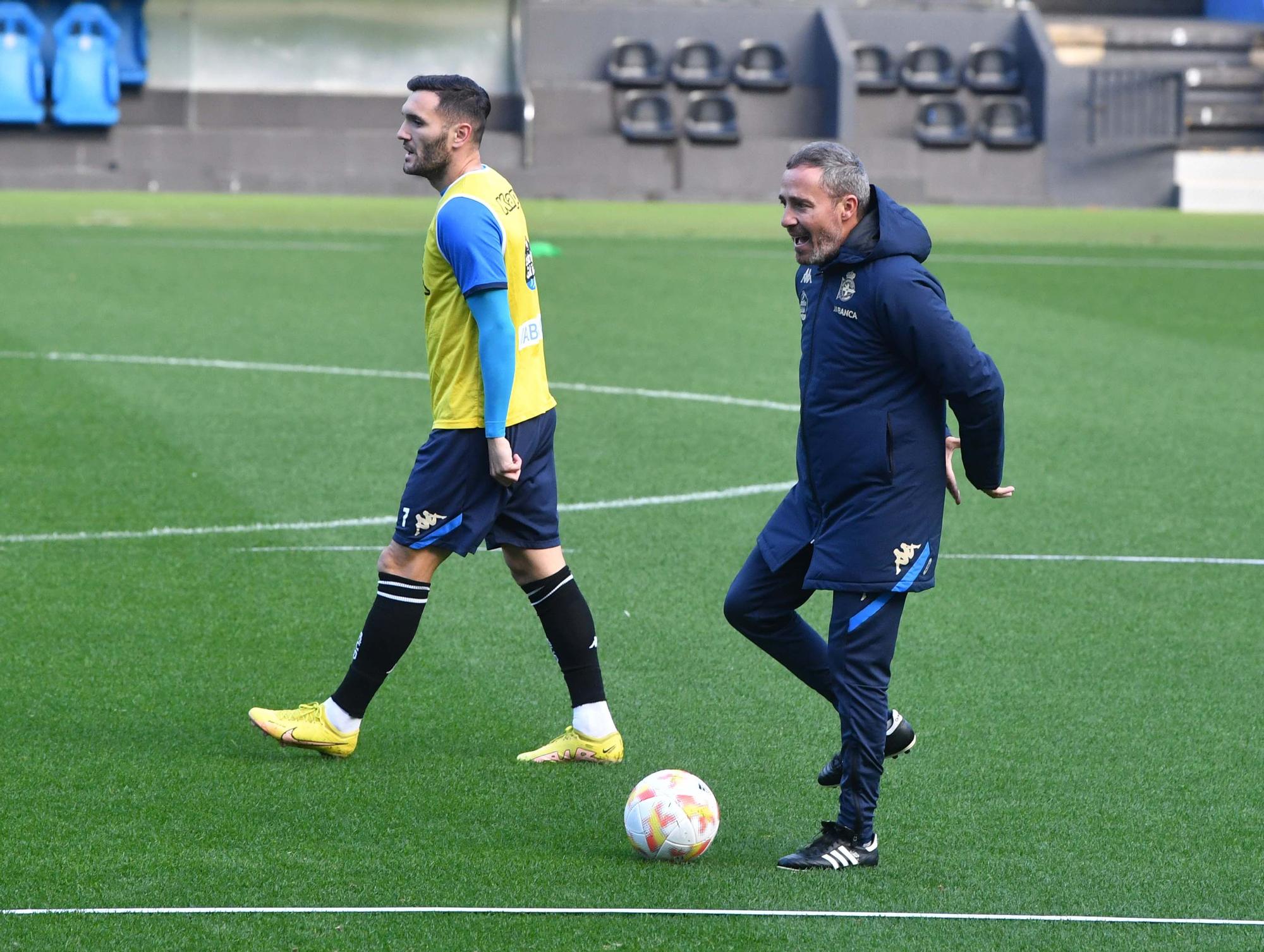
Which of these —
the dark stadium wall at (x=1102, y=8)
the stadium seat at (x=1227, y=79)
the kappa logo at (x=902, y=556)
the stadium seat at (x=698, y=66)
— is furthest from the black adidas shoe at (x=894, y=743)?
the dark stadium wall at (x=1102, y=8)

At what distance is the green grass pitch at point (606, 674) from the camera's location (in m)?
4.24

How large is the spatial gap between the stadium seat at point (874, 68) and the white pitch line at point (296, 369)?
1990 cm

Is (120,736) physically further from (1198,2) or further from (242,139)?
(1198,2)

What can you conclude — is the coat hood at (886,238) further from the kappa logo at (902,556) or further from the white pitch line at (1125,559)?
the white pitch line at (1125,559)

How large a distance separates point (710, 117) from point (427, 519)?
1036 inches

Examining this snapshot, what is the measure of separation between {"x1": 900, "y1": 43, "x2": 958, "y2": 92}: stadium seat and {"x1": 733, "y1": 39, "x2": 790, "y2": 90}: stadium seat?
6.61 feet

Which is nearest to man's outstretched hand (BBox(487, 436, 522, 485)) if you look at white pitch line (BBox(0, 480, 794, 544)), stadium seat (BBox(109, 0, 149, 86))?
white pitch line (BBox(0, 480, 794, 544))

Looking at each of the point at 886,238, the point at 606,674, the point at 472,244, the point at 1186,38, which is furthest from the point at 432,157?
the point at 1186,38

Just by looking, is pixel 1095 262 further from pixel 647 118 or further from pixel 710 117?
pixel 647 118

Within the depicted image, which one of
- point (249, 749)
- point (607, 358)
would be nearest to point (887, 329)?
point (249, 749)

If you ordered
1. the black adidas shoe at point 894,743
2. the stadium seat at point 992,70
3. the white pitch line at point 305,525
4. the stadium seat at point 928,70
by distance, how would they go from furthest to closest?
the stadium seat at point 992,70 → the stadium seat at point 928,70 → the white pitch line at point 305,525 → the black adidas shoe at point 894,743

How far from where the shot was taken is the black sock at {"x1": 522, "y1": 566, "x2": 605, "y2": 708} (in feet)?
17.3

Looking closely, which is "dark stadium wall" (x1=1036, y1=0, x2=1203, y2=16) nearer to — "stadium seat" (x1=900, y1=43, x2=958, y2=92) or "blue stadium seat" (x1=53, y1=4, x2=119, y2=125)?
"stadium seat" (x1=900, y1=43, x2=958, y2=92)

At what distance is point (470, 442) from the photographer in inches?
195
